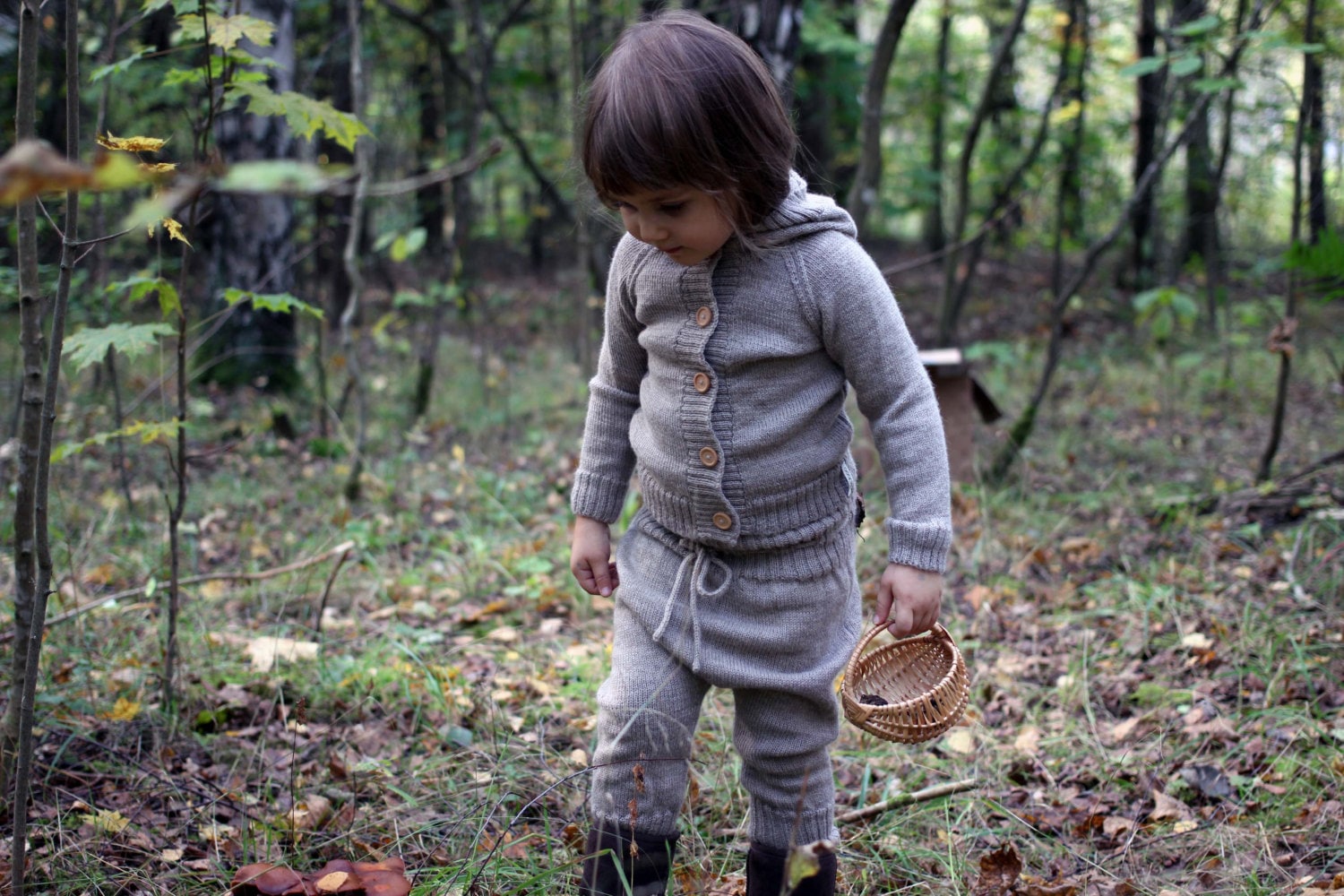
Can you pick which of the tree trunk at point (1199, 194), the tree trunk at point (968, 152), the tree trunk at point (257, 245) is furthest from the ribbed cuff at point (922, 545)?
→ the tree trunk at point (1199, 194)

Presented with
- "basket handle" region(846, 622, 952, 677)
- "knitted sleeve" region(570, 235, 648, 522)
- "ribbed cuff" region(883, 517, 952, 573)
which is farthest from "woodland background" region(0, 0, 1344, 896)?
"ribbed cuff" region(883, 517, 952, 573)

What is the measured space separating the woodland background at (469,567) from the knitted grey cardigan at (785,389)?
1.24ft

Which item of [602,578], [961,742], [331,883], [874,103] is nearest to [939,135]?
[874,103]

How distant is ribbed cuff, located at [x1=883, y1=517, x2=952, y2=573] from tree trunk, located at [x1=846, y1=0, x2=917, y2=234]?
2696mm

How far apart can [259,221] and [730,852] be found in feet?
16.4

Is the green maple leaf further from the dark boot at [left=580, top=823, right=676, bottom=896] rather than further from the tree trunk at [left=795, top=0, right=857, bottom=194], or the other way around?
the tree trunk at [left=795, top=0, right=857, bottom=194]

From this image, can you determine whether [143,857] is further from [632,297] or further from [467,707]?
[632,297]

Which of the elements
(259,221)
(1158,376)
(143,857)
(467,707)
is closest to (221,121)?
(259,221)

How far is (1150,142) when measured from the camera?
30.7ft

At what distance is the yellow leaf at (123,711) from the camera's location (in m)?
2.35

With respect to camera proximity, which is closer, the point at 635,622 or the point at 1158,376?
the point at 635,622

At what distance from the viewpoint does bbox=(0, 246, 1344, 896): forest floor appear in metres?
2.08

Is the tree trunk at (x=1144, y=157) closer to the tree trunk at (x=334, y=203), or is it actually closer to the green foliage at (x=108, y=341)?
the tree trunk at (x=334, y=203)

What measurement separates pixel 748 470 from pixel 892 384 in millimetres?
293
